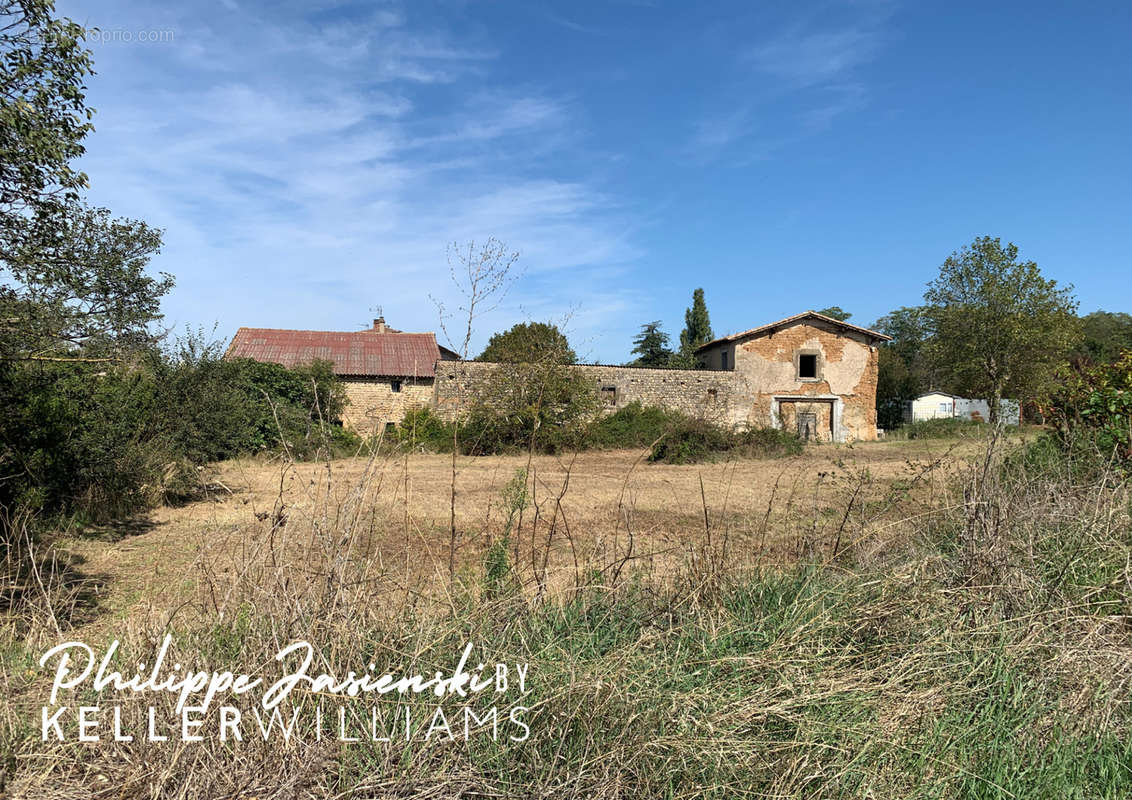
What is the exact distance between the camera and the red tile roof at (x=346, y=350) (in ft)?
88.0

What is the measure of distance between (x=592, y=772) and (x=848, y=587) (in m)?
1.85

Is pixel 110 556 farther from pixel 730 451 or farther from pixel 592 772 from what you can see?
pixel 730 451

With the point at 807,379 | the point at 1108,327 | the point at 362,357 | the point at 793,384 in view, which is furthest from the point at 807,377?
the point at 1108,327

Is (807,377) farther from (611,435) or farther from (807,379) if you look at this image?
(611,435)

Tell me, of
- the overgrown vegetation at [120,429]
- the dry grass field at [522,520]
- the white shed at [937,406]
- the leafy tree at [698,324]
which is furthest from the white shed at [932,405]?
the overgrown vegetation at [120,429]

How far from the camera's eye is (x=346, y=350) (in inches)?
1088

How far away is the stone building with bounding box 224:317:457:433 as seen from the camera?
2644 cm

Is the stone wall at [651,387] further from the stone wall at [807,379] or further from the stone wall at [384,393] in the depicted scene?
the stone wall at [384,393]

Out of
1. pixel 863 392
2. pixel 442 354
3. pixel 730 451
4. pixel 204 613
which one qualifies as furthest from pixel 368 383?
pixel 204 613

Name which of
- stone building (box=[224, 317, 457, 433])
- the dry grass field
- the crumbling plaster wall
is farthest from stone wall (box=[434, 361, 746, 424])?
the dry grass field

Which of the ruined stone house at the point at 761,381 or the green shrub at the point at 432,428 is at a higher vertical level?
the ruined stone house at the point at 761,381

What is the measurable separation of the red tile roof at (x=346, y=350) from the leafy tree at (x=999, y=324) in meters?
21.4

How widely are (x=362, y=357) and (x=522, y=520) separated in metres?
22.5


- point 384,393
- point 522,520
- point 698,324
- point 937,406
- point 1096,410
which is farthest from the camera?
point 698,324
